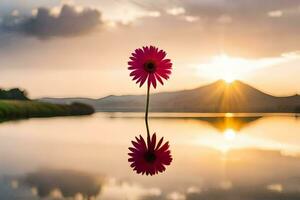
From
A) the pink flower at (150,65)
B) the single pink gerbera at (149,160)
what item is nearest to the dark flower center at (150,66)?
the pink flower at (150,65)

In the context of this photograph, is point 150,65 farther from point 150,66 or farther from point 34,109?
point 34,109

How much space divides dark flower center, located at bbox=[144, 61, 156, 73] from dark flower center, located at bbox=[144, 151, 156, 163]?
3.76 ft

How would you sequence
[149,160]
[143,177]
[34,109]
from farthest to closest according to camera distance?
[34,109] → [149,160] → [143,177]

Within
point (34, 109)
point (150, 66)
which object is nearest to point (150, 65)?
point (150, 66)

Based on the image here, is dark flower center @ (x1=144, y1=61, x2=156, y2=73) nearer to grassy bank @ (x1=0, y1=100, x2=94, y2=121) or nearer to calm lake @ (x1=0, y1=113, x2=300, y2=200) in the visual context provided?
calm lake @ (x1=0, y1=113, x2=300, y2=200)

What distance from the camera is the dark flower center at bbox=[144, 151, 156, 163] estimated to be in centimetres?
353

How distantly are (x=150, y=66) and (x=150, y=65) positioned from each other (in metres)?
0.02

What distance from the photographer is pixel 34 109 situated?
79.9 feet

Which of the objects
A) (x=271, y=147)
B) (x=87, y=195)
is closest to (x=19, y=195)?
(x=87, y=195)

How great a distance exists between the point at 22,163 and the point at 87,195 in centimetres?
154

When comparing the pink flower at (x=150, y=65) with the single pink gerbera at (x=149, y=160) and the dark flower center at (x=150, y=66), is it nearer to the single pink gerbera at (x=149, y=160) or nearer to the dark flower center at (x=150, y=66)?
the dark flower center at (x=150, y=66)

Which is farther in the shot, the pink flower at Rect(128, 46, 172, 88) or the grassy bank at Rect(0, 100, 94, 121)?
the grassy bank at Rect(0, 100, 94, 121)

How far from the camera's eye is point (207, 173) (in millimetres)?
3736

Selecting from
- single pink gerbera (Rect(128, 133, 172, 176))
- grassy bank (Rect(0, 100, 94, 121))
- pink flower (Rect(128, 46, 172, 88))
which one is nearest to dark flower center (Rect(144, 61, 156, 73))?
pink flower (Rect(128, 46, 172, 88))
